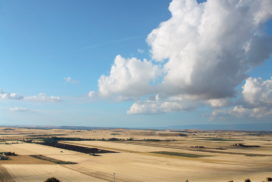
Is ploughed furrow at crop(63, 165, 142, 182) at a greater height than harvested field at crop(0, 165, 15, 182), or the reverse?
harvested field at crop(0, 165, 15, 182)

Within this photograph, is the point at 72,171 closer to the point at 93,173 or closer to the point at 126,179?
the point at 93,173

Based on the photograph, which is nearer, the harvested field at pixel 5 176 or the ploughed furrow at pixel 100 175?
the harvested field at pixel 5 176

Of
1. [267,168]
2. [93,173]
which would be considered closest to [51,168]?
[93,173]

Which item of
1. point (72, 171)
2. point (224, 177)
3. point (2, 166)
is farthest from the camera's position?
point (2, 166)

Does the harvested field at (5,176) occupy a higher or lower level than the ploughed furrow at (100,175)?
higher

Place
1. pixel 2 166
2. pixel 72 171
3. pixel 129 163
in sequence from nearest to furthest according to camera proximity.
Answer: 1. pixel 72 171
2. pixel 2 166
3. pixel 129 163

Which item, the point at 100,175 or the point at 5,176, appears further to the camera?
the point at 100,175

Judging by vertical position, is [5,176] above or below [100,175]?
above

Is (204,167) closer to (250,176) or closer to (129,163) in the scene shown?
(250,176)

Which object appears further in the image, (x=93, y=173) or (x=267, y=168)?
(x=267, y=168)

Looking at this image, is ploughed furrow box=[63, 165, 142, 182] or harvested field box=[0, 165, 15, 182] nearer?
harvested field box=[0, 165, 15, 182]
